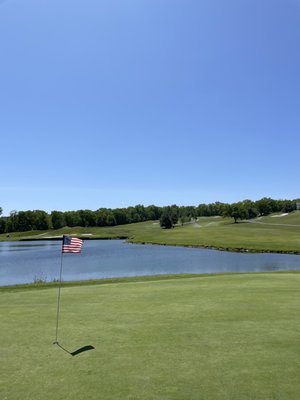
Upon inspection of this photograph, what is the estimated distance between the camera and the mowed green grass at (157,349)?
5.62 m

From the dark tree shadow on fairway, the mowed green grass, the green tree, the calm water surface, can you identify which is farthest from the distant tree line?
the dark tree shadow on fairway

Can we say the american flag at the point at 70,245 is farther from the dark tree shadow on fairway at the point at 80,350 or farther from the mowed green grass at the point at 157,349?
the dark tree shadow on fairway at the point at 80,350

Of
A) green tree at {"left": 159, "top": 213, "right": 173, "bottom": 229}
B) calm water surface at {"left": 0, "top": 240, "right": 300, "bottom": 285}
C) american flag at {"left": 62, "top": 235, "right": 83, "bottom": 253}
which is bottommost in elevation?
calm water surface at {"left": 0, "top": 240, "right": 300, "bottom": 285}

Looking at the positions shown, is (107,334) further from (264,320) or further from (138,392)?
(264,320)

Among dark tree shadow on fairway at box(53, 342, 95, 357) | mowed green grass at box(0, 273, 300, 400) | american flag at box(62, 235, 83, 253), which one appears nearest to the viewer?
mowed green grass at box(0, 273, 300, 400)

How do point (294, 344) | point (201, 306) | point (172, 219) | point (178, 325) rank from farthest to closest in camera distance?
point (172, 219) < point (201, 306) < point (178, 325) < point (294, 344)

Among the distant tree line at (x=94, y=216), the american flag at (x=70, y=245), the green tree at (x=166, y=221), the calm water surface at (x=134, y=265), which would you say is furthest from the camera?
the distant tree line at (x=94, y=216)

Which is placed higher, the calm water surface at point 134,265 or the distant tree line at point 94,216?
the distant tree line at point 94,216

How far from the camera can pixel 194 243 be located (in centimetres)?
7825

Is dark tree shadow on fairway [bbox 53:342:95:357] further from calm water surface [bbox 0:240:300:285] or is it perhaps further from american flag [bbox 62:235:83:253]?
calm water surface [bbox 0:240:300:285]

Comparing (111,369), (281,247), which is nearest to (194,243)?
(281,247)

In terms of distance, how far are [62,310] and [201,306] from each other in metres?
3.74

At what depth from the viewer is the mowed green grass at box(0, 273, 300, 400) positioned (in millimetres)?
5625

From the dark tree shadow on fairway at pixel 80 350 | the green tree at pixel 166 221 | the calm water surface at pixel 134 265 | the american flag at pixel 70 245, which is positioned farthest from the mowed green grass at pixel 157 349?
the green tree at pixel 166 221
